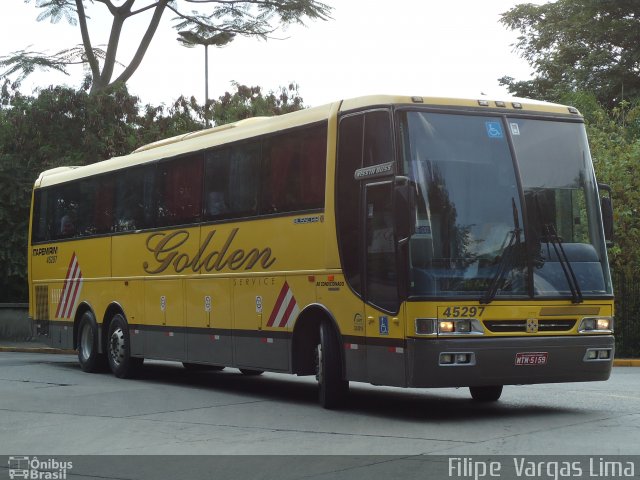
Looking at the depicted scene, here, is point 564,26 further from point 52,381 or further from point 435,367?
point 435,367

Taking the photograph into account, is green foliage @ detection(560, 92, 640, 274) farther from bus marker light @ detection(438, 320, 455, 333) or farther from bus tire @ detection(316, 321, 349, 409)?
bus marker light @ detection(438, 320, 455, 333)

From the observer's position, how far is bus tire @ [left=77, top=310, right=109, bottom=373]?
19266 millimetres

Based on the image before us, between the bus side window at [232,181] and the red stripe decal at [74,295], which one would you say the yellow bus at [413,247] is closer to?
the bus side window at [232,181]

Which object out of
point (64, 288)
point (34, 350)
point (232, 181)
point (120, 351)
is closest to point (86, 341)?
point (64, 288)

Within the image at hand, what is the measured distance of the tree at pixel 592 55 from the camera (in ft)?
141

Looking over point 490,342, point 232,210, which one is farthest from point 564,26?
point 490,342

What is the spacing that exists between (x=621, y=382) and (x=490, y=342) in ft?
19.1

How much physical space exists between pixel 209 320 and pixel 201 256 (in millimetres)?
908

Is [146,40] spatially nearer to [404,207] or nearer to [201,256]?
[201,256]

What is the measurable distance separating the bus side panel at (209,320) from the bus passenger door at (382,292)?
3564 mm

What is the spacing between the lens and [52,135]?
1358 inches

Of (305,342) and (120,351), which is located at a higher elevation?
(305,342)

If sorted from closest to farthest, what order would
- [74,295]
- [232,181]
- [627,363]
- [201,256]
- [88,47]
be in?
[232,181]
[201,256]
[74,295]
[627,363]
[88,47]

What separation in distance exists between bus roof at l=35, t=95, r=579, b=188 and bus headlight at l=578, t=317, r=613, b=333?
2.32 meters
